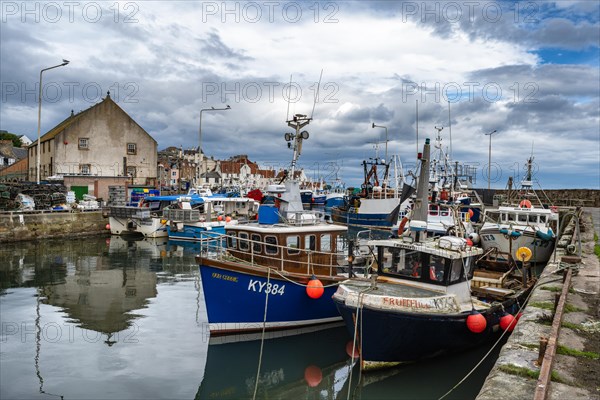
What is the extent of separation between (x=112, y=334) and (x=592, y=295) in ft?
43.7

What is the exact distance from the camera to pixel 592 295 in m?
12.4

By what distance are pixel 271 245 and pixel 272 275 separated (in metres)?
0.99

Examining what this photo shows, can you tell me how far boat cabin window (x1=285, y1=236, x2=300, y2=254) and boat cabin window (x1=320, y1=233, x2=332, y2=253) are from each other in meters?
0.85

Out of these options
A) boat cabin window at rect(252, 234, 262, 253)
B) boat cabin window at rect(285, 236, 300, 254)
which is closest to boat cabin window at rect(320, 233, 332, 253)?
boat cabin window at rect(285, 236, 300, 254)

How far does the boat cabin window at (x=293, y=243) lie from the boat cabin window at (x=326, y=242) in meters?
0.85

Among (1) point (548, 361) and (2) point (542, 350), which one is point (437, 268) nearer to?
(2) point (542, 350)

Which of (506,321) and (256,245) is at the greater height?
(256,245)

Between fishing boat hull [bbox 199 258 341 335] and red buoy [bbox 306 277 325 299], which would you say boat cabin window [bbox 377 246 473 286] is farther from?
fishing boat hull [bbox 199 258 341 335]

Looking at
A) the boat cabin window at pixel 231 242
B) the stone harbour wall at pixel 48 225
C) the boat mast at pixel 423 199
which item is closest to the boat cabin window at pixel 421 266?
the boat mast at pixel 423 199

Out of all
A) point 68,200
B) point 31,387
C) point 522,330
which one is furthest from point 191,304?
point 68,200

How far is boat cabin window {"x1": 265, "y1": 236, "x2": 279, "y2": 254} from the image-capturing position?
537 inches

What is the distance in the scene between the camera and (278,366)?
12.1 meters

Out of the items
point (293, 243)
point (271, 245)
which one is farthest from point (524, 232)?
point (271, 245)

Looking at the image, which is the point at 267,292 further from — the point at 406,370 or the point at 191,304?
the point at 191,304
